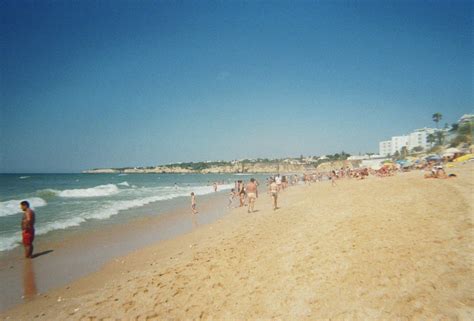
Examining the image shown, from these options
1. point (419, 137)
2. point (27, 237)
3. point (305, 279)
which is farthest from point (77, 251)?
point (419, 137)

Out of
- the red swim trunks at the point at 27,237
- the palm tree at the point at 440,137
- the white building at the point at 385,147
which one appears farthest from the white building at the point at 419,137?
the red swim trunks at the point at 27,237

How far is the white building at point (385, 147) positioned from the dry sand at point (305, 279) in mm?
141136

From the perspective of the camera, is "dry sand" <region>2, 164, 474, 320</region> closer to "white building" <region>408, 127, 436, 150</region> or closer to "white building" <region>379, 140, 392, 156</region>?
"white building" <region>408, 127, 436, 150</region>

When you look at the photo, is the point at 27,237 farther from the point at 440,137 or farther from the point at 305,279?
the point at 440,137

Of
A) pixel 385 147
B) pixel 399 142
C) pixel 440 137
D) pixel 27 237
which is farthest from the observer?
pixel 385 147

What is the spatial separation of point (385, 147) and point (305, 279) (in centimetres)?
15016

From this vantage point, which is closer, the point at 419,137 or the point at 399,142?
the point at 419,137

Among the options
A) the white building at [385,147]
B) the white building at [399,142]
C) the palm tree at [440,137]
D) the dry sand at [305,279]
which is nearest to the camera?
the dry sand at [305,279]

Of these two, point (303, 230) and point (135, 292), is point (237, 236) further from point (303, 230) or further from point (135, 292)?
point (135, 292)

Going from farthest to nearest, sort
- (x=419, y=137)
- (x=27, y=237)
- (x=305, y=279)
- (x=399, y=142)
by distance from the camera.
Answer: (x=399, y=142) < (x=419, y=137) < (x=27, y=237) < (x=305, y=279)

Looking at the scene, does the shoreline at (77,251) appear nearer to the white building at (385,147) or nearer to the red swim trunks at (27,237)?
the red swim trunks at (27,237)

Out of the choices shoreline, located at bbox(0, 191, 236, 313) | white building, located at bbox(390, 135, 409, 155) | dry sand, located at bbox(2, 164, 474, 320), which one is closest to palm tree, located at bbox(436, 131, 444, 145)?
white building, located at bbox(390, 135, 409, 155)

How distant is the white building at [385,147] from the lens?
13000 centimetres

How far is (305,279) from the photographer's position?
16.1 feet
